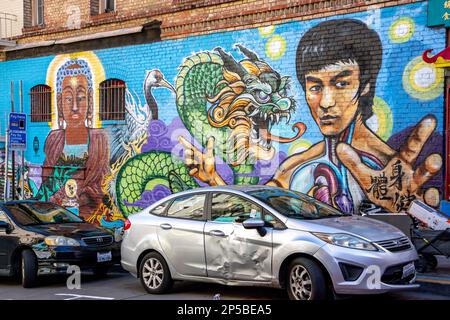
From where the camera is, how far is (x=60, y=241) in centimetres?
1036

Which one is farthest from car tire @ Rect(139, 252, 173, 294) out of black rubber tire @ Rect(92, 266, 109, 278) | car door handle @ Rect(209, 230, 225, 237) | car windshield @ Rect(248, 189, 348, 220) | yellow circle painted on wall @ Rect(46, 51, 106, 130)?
yellow circle painted on wall @ Rect(46, 51, 106, 130)

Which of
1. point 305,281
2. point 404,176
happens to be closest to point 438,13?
point 404,176

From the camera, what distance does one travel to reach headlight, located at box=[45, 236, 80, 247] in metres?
10.3

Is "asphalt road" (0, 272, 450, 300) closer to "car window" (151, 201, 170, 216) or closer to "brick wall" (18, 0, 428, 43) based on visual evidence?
"car window" (151, 201, 170, 216)

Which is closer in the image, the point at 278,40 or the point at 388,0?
the point at 388,0

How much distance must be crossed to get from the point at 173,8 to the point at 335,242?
10091mm

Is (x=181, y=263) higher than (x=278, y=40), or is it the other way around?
(x=278, y=40)

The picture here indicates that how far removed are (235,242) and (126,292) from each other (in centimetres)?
223

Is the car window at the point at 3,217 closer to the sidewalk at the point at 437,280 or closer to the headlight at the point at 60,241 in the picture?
the headlight at the point at 60,241

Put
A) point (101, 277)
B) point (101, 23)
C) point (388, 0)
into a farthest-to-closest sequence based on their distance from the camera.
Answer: point (101, 23) → point (388, 0) → point (101, 277)

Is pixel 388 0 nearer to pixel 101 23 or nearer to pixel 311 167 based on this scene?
pixel 311 167

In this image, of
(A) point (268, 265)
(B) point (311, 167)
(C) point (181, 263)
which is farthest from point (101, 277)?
(B) point (311, 167)

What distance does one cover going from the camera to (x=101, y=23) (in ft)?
57.9

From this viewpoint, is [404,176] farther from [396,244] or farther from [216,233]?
[216,233]
